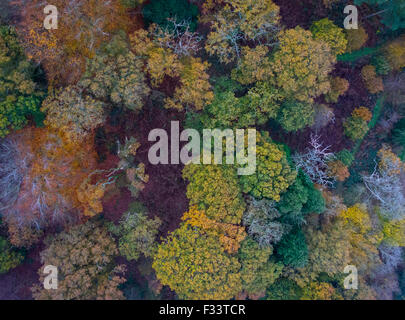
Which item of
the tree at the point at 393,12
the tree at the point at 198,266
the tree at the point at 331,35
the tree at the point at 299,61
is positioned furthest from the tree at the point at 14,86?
the tree at the point at 393,12

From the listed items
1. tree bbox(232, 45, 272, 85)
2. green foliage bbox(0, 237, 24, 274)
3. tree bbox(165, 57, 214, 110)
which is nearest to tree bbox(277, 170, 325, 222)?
tree bbox(232, 45, 272, 85)

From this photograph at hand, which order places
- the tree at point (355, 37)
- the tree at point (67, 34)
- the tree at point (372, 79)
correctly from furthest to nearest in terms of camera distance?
the tree at point (372, 79) → the tree at point (355, 37) → the tree at point (67, 34)

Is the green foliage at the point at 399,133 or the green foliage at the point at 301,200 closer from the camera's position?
the green foliage at the point at 301,200

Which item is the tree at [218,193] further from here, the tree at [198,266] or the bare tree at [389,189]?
the bare tree at [389,189]

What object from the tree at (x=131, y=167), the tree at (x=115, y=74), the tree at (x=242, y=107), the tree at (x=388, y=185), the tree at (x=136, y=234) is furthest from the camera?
the tree at (x=388, y=185)

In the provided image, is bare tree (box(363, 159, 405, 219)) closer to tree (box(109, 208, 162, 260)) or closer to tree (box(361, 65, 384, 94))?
tree (box(361, 65, 384, 94))

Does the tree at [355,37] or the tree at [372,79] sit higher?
the tree at [355,37]
